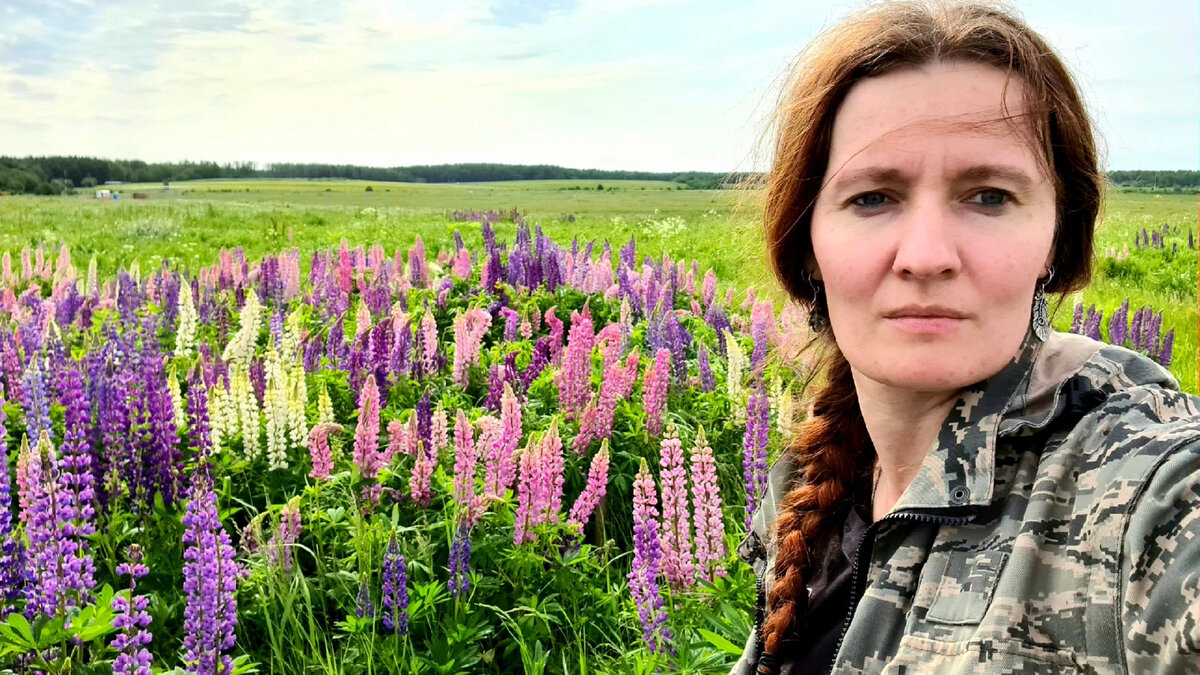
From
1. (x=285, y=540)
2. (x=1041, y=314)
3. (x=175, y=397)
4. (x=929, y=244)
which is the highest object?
(x=929, y=244)

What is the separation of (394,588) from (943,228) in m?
2.51

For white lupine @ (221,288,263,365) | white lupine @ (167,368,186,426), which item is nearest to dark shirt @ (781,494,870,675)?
white lupine @ (167,368,186,426)

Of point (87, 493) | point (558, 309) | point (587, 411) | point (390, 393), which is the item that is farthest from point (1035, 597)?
point (558, 309)

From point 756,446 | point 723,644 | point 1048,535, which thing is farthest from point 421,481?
point 1048,535

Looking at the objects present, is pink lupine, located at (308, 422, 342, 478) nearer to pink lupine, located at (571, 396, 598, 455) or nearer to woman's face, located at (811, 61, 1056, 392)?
pink lupine, located at (571, 396, 598, 455)

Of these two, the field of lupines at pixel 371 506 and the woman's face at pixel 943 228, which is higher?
the woman's face at pixel 943 228

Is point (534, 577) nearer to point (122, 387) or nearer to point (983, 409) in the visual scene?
point (122, 387)

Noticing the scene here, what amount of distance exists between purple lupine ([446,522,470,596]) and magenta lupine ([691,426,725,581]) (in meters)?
0.89

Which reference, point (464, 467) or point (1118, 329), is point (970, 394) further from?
point (1118, 329)

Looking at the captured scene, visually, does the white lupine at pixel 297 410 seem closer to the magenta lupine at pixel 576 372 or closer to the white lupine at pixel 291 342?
the white lupine at pixel 291 342

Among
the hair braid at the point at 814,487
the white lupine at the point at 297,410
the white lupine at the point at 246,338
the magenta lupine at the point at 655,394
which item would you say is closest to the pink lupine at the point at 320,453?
the white lupine at the point at 297,410

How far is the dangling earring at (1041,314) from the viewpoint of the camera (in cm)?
191

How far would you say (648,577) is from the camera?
10.7 ft

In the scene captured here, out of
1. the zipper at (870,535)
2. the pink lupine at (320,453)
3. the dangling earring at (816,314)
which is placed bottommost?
the pink lupine at (320,453)
